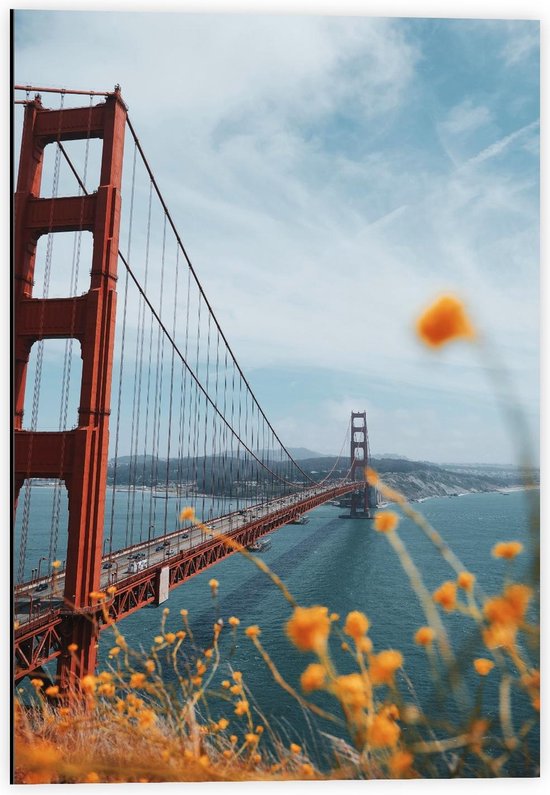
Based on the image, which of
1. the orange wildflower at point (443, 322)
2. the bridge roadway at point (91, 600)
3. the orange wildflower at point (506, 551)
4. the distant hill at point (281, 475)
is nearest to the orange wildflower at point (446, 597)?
the orange wildflower at point (506, 551)

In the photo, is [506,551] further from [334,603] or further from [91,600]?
[334,603]

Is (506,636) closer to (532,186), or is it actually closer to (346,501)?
(532,186)

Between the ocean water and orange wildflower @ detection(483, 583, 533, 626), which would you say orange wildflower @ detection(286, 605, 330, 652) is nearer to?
the ocean water

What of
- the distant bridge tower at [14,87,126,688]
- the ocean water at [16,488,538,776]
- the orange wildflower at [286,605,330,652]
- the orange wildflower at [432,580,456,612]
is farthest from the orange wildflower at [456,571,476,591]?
the distant bridge tower at [14,87,126,688]

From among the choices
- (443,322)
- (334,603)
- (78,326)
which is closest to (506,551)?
(443,322)

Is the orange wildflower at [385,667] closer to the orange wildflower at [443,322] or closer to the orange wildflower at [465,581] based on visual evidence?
the orange wildflower at [465,581]

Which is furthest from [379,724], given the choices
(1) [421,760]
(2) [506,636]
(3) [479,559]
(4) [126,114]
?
(3) [479,559]

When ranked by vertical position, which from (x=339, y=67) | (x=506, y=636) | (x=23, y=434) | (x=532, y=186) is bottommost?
(x=506, y=636)
